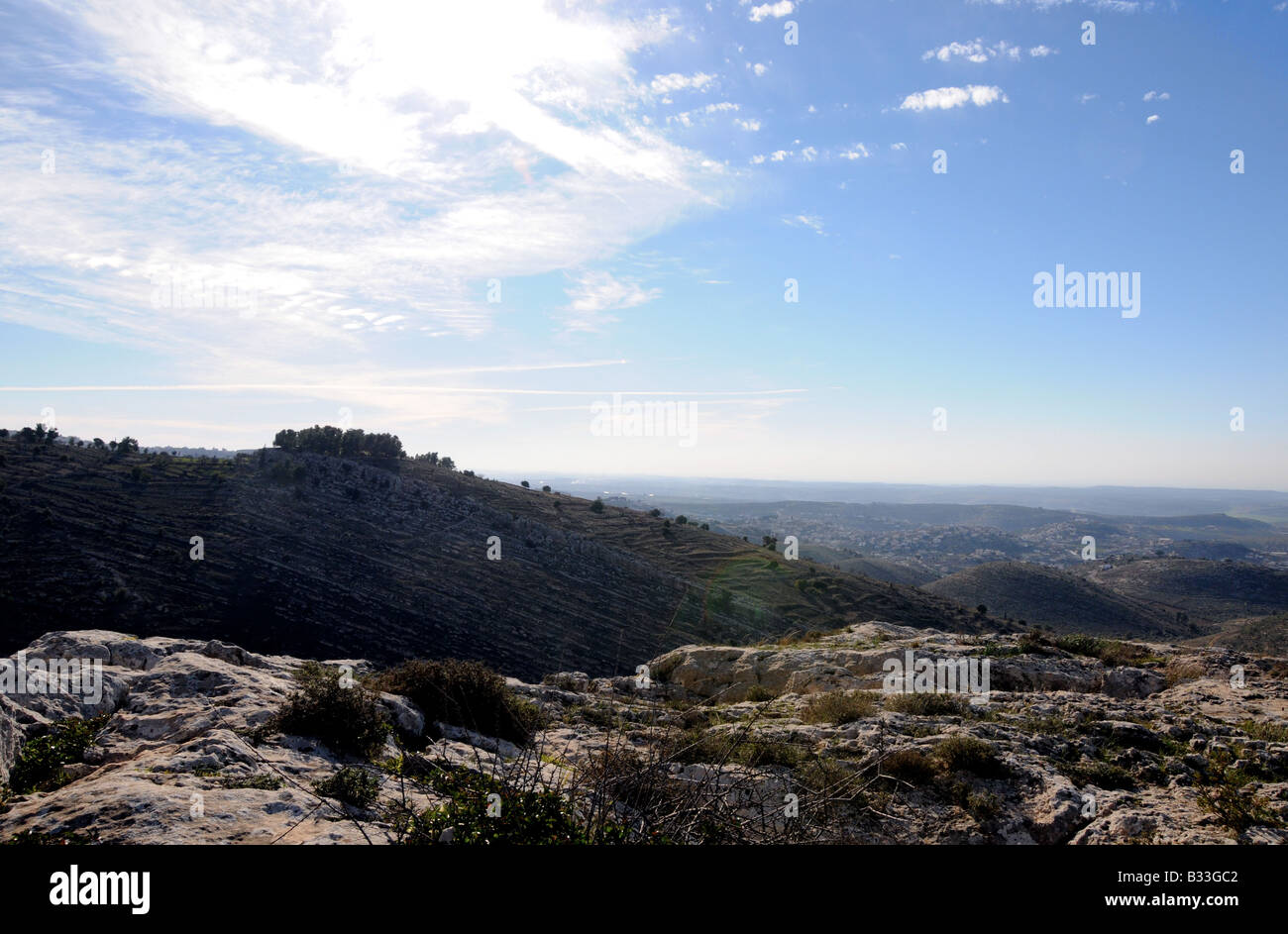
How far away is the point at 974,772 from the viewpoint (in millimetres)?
6703

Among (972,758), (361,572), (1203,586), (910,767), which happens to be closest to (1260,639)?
(972,758)

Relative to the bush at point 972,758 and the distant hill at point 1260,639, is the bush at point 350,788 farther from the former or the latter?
the distant hill at point 1260,639

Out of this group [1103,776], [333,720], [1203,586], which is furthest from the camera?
[1203,586]

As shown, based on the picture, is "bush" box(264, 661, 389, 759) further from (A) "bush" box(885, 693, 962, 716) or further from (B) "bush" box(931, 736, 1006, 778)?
(A) "bush" box(885, 693, 962, 716)

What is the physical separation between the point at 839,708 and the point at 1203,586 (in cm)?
8424

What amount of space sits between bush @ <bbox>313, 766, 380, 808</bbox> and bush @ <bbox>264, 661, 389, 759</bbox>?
1.00 meters

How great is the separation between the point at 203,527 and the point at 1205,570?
10002 centimetres

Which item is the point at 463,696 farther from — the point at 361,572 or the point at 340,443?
the point at 340,443

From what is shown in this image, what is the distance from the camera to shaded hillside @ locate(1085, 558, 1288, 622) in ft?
191

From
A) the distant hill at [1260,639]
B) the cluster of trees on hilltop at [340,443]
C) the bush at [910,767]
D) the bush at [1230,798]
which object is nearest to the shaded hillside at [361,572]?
the cluster of trees on hilltop at [340,443]

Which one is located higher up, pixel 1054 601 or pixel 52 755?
pixel 52 755

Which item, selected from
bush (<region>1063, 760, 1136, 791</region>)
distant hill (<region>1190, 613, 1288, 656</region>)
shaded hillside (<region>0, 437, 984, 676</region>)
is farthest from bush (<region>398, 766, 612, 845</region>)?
distant hill (<region>1190, 613, 1288, 656</region>)

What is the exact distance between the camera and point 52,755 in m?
5.16
